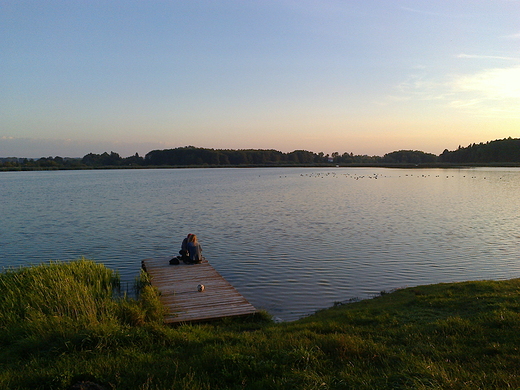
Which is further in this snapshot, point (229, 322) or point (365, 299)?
point (365, 299)

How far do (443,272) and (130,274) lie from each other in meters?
11.3

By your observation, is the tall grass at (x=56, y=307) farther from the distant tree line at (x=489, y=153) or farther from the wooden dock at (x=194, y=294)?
the distant tree line at (x=489, y=153)

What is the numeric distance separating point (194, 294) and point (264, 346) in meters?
5.18

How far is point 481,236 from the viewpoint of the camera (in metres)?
21.5

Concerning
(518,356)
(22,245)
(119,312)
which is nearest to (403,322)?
(518,356)

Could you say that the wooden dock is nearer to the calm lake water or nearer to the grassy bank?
the grassy bank

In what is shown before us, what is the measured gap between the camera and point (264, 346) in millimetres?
6465

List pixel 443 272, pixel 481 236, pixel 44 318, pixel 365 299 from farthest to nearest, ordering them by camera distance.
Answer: pixel 481 236
pixel 443 272
pixel 365 299
pixel 44 318

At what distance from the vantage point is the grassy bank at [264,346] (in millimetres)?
5012

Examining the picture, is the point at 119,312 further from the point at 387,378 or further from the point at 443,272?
the point at 443,272

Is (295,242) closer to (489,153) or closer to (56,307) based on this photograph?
(56,307)

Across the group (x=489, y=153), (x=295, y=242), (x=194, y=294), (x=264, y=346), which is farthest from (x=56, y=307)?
(x=489, y=153)

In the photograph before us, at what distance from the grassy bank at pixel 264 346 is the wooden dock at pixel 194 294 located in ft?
1.42

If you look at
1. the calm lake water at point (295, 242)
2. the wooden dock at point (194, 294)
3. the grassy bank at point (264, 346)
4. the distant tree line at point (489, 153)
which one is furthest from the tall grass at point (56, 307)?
the distant tree line at point (489, 153)
